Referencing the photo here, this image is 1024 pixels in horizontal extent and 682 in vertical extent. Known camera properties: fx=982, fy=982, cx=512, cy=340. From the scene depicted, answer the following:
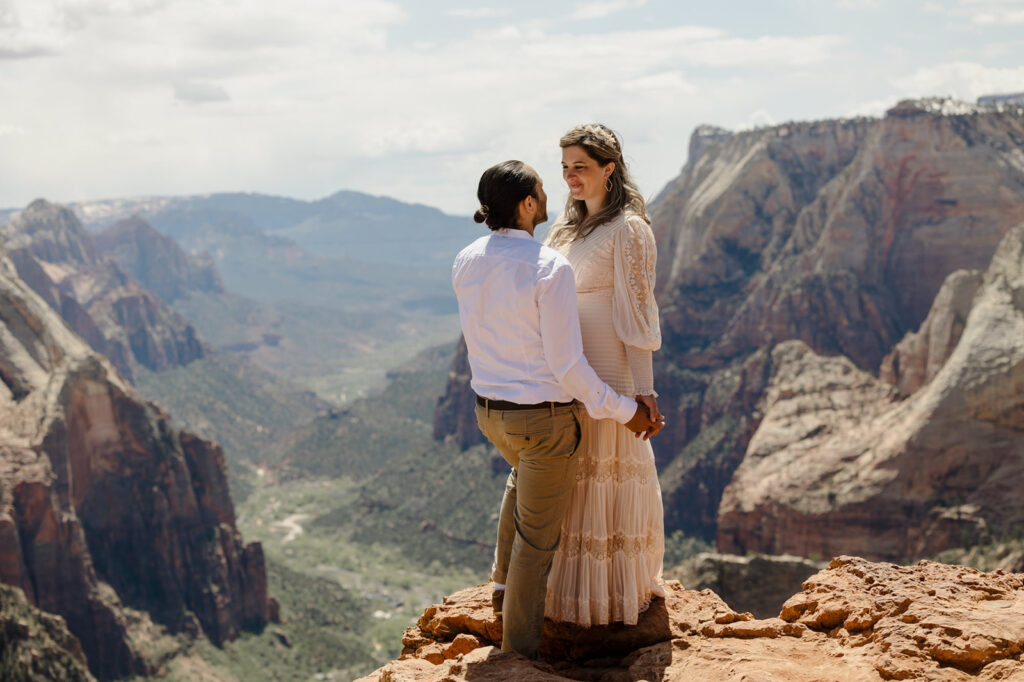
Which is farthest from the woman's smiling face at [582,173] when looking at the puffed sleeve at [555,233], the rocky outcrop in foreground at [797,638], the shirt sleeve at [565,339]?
the rocky outcrop in foreground at [797,638]

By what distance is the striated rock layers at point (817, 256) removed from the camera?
202 feet

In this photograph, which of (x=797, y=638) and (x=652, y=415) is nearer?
(x=652, y=415)

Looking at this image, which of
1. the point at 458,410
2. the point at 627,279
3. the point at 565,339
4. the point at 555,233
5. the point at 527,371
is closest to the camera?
the point at 565,339

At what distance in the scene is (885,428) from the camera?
38.8 metres

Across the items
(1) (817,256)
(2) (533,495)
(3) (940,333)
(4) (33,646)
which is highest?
(1) (817,256)

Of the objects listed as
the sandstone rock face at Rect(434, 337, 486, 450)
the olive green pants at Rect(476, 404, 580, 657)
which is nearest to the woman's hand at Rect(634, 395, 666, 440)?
the olive green pants at Rect(476, 404, 580, 657)

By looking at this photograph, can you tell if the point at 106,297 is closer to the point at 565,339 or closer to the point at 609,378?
the point at 609,378

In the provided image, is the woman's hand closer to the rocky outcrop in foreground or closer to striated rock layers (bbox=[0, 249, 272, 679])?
the rocky outcrop in foreground

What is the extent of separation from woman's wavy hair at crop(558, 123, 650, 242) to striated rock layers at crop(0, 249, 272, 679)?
38.6 m

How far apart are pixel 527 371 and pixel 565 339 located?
0.37 meters

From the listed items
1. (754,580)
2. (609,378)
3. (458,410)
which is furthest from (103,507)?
(609,378)

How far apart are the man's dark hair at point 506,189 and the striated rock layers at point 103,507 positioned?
38999 mm

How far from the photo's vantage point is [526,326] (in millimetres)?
6887

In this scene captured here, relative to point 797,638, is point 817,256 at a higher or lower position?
higher
